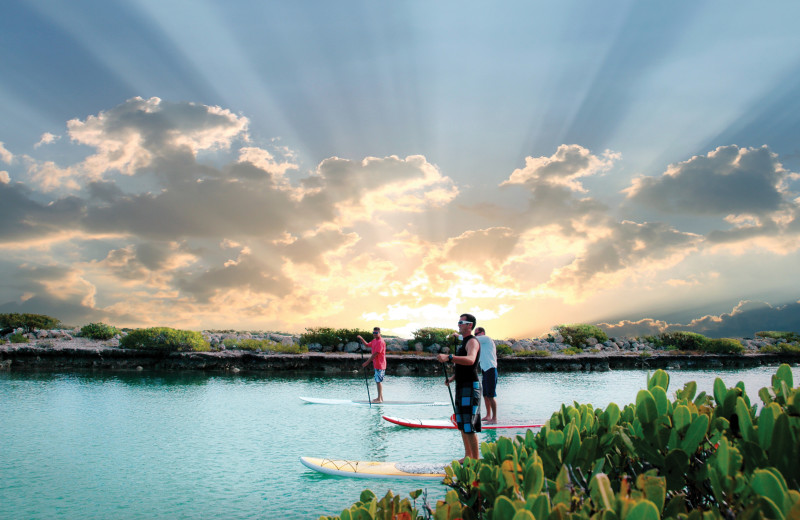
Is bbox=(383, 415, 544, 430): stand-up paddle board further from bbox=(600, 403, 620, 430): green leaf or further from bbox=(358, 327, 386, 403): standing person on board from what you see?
bbox=(600, 403, 620, 430): green leaf

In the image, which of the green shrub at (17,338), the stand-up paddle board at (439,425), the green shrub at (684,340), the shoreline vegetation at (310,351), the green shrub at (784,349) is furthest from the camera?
the green shrub at (684,340)

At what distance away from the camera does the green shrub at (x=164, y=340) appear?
22.5 m

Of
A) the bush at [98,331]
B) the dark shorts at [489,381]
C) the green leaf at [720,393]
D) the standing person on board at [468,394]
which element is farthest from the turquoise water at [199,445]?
the bush at [98,331]

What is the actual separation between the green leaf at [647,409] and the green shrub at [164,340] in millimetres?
23273

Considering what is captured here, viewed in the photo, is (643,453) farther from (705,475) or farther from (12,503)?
(12,503)

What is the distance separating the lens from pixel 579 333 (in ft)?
113

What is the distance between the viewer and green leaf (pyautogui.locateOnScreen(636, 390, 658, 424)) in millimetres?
2457

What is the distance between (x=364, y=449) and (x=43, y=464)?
15.1ft

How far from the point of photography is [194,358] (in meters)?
21.1

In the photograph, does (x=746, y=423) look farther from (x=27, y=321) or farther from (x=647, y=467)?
(x=27, y=321)

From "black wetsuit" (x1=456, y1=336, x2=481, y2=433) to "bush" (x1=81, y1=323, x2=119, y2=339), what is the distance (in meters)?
30.1

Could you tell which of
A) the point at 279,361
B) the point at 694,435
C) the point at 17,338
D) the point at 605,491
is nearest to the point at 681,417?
the point at 694,435

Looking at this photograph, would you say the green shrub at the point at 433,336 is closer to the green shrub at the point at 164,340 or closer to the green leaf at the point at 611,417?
the green shrub at the point at 164,340

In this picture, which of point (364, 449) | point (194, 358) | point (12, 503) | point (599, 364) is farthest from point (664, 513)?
point (599, 364)
